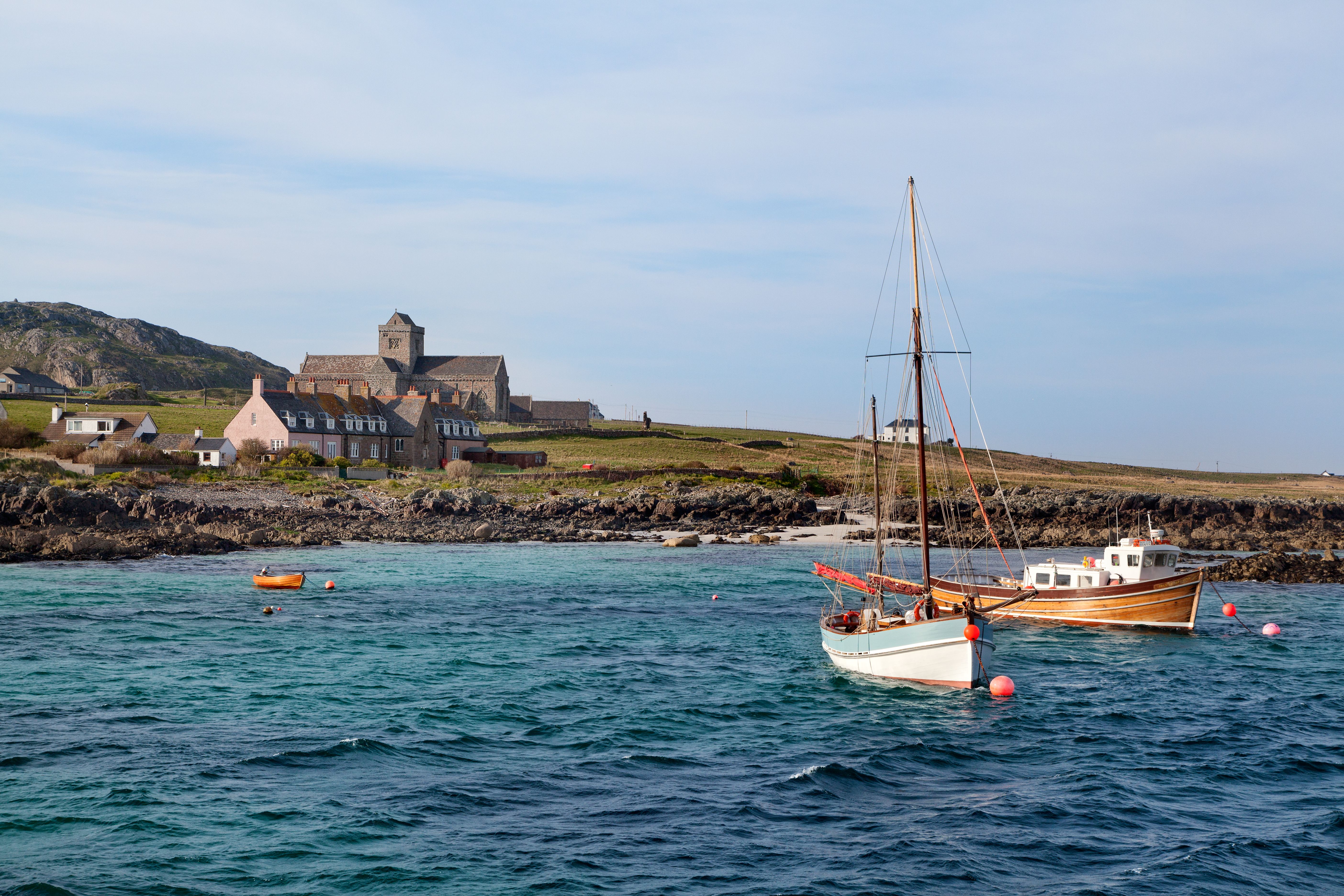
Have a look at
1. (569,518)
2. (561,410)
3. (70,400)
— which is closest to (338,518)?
(569,518)

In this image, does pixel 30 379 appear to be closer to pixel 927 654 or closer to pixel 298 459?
pixel 298 459

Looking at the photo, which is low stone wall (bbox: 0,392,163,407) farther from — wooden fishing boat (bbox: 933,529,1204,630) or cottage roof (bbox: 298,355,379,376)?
wooden fishing boat (bbox: 933,529,1204,630)

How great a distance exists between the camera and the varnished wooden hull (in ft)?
110

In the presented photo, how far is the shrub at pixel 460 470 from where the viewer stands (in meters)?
86.1

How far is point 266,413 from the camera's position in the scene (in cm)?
8506

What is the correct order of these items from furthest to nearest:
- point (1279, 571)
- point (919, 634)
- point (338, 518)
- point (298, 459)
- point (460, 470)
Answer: point (460, 470) → point (298, 459) → point (338, 518) → point (1279, 571) → point (919, 634)

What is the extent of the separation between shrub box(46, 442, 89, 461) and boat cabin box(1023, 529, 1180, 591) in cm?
6834

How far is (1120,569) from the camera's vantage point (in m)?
35.1

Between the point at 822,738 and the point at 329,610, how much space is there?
20110mm

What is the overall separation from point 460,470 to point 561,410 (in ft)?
288

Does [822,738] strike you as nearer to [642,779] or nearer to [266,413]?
[642,779]

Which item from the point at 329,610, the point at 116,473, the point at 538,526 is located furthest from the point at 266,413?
the point at 329,610

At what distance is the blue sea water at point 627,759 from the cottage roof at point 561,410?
13842cm

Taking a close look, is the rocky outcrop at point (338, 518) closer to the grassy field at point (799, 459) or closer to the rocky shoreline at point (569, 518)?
the rocky shoreline at point (569, 518)
